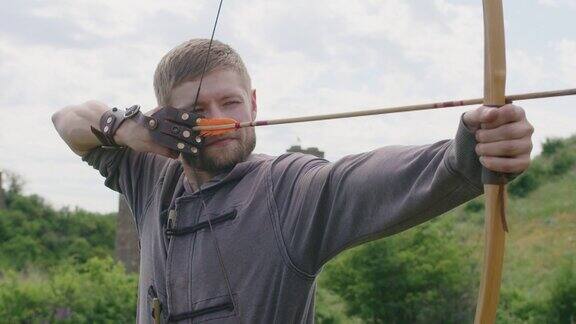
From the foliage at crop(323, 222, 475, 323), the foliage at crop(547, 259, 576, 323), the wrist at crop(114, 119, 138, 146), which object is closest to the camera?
the wrist at crop(114, 119, 138, 146)

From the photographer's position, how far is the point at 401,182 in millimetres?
1706

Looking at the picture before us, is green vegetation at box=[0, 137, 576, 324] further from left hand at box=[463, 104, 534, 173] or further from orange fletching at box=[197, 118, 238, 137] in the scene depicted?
left hand at box=[463, 104, 534, 173]

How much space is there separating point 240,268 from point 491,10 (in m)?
0.80

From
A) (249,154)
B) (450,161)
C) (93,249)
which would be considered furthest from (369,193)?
(93,249)

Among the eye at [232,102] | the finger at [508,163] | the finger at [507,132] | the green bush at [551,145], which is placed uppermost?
the green bush at [551,145]

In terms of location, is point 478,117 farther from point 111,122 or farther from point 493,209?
point 111,122

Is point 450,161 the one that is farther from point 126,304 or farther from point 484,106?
point 126,304

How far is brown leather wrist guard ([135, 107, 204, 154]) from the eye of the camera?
7.23 feet

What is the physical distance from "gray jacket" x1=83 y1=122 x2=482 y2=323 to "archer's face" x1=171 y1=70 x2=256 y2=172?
0.04 m

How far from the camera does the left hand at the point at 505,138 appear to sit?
146cm

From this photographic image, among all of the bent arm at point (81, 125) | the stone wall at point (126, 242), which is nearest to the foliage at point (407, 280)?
the stone wall at point (126, 242)

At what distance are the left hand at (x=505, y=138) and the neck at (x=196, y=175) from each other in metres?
0.95

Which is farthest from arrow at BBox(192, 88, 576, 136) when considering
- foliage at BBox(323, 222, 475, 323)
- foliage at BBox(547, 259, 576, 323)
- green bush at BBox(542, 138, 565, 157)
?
green bush at BBox(542, 138, 565, 157)

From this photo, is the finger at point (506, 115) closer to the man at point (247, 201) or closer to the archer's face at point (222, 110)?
the man at point (247, 201)
